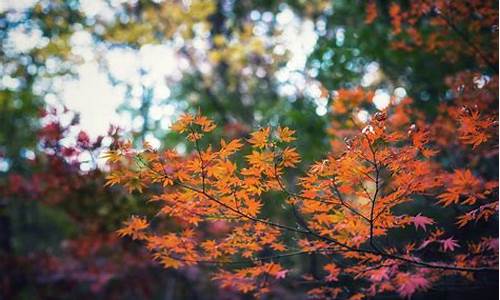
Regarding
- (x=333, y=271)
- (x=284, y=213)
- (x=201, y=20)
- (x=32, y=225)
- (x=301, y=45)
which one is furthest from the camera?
(x=32, y=225)

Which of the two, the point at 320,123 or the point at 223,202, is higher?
the point at 320,123

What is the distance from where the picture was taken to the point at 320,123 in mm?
→ 5938

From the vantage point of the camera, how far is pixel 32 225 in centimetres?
1162

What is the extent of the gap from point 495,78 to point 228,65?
5715 mm

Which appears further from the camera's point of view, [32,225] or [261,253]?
[32,225]

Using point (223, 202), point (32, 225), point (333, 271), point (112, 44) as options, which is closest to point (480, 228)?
point (333, 271)

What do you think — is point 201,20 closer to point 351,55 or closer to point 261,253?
point 351,55

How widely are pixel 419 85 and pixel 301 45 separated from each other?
2032 mm

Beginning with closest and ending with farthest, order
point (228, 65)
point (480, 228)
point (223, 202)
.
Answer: point (223, 202) < point (480, 228) < point (228, 65)

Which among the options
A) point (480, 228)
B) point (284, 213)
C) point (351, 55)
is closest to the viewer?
point (480, 228)

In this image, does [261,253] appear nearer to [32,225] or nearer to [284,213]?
[284,213]

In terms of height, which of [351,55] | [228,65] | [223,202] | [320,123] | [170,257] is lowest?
[170,257]

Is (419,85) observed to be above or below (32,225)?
above

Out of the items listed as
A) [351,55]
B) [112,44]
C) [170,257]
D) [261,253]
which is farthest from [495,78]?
[112,44]
